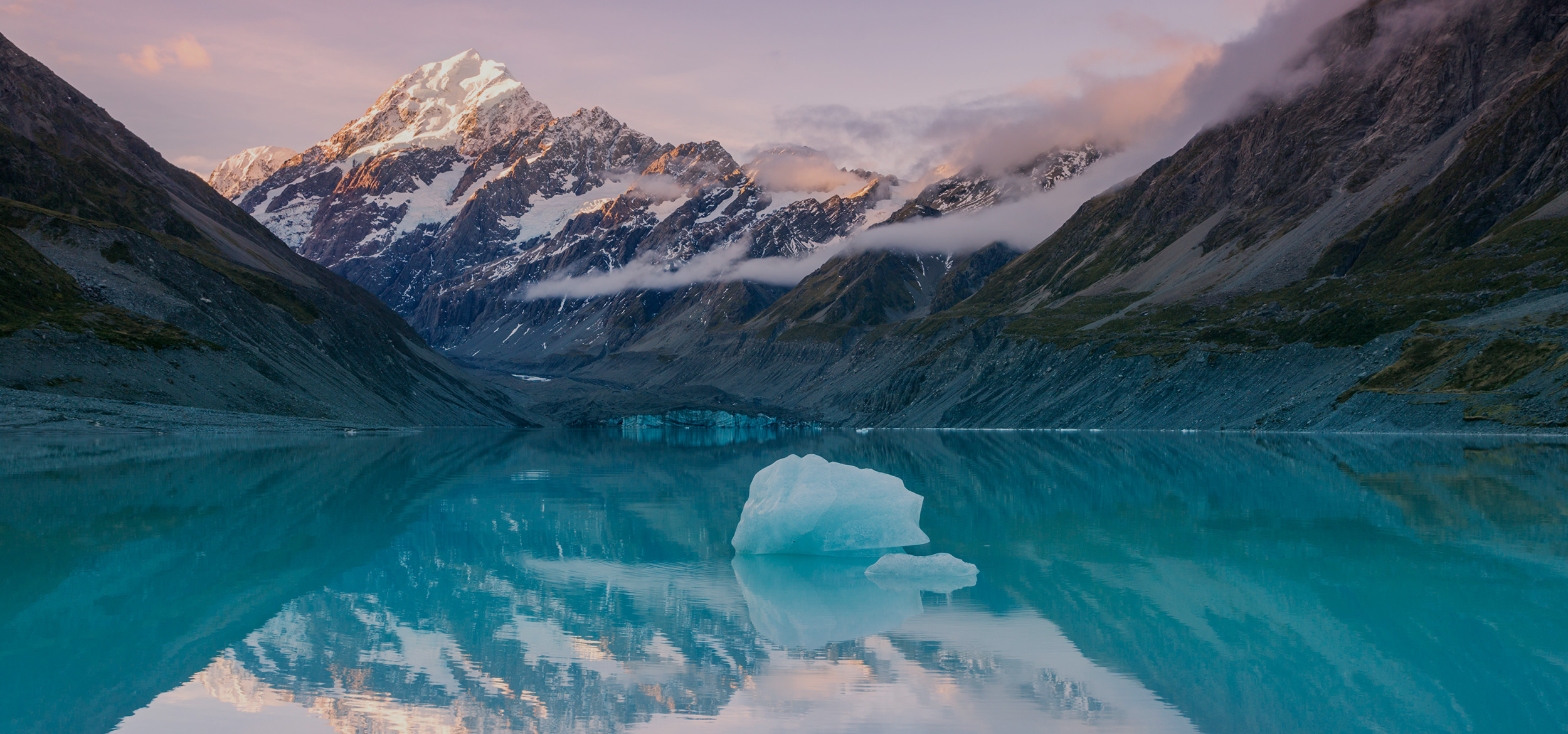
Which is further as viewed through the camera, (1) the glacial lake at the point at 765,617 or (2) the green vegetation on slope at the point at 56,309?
(2) the green vegetation on slope at the point at 56,309

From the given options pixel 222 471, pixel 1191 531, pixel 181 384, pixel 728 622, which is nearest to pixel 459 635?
pixel 728 622

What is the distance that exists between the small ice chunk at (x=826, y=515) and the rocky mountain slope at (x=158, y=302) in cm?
8010

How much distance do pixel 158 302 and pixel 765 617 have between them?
10832 cm

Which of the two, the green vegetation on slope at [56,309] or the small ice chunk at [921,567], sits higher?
the green vegetation on slope at [56,309]

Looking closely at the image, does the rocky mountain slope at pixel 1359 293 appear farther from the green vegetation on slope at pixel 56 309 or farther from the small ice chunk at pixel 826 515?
the green vegetation on slope at pixel 56 309

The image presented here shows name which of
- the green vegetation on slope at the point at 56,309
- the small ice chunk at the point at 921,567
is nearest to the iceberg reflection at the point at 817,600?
the small ice chunk at the point at 921,567

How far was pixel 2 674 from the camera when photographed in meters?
13.4

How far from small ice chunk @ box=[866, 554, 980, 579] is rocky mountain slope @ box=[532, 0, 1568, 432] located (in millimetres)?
72097

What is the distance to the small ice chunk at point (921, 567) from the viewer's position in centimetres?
2178

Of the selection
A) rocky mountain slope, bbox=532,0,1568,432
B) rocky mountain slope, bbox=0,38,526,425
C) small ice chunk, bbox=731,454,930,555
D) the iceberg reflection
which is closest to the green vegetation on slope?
rocky mountain slope, bbox=0,38,526,425

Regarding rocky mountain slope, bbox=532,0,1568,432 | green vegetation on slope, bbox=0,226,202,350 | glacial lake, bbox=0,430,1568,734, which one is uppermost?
rocky mountain slope, bbox=532,0,1568,432

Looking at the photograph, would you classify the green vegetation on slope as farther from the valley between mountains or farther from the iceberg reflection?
the iceberg reflection

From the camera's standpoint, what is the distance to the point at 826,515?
2505cm

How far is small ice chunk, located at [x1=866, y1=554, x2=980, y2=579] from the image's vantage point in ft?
71.5
